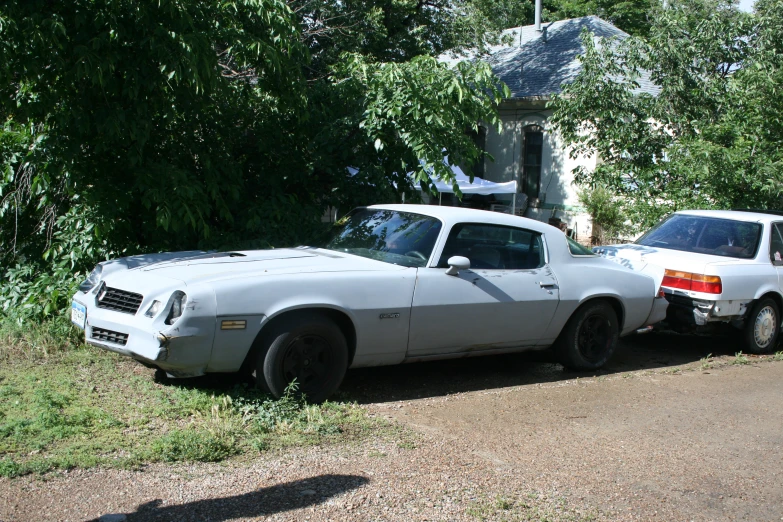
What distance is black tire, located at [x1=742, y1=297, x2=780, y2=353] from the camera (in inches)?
355

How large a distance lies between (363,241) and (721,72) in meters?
9.58

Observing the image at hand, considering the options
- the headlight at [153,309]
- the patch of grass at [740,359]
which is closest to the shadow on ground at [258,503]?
the headlight at [153,309]

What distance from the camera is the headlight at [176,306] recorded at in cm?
538

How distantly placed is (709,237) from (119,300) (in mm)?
6768

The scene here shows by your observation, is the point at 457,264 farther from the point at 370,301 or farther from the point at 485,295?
the point at 370,301

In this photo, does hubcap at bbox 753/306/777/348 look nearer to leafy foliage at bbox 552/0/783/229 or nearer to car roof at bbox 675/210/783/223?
car roof at bbox 675/210/783/223

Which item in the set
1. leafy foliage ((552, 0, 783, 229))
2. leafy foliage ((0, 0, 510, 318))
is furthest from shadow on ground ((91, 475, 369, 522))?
leafy foliage ((552, 0, 783, 229))

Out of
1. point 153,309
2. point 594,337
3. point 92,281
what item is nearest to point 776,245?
point 594,337

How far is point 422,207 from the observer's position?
727 cm

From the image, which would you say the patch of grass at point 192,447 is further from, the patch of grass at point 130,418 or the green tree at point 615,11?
the green tree at point 615,11

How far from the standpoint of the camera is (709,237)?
9.39m

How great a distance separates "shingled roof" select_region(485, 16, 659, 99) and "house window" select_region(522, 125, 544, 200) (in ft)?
3.80

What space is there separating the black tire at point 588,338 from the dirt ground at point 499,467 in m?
0.22

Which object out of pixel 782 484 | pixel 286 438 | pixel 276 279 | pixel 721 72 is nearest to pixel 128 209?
pixel 276 279
